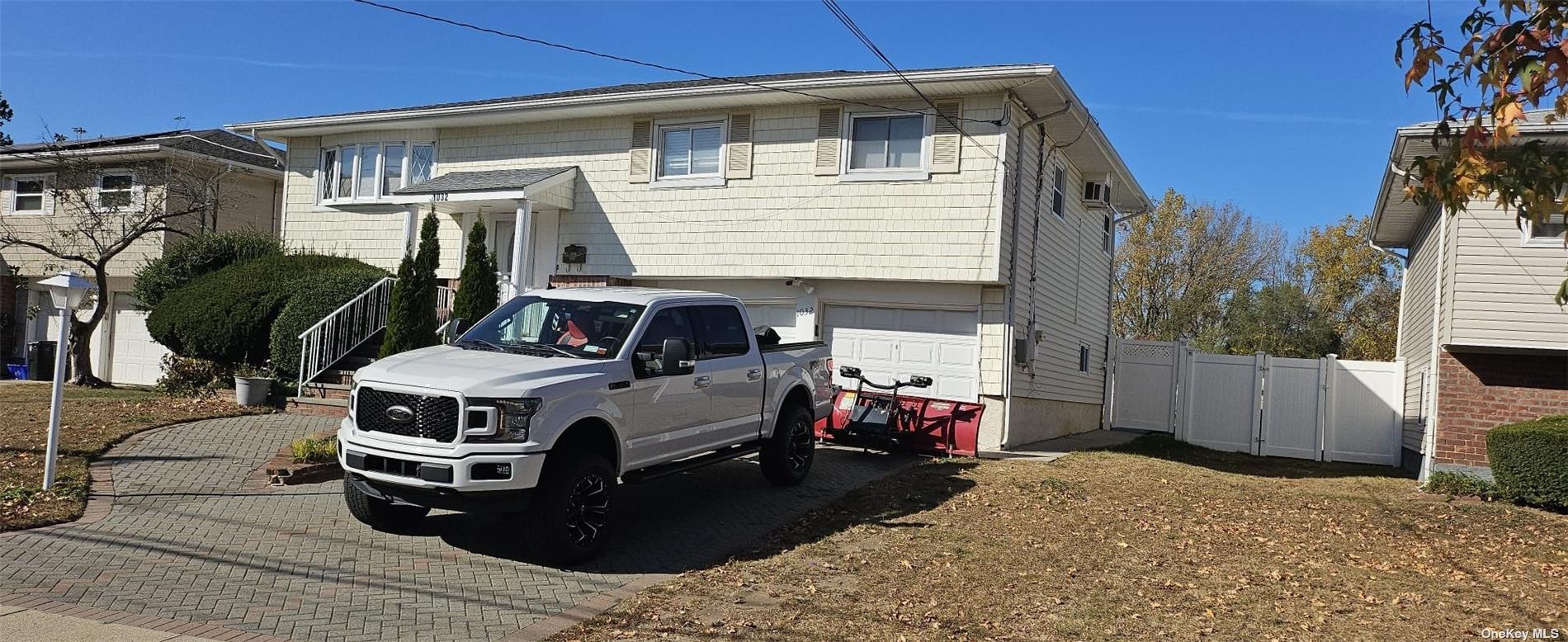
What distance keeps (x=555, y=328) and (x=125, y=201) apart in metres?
18.3

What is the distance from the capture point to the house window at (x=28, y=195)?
24.8m

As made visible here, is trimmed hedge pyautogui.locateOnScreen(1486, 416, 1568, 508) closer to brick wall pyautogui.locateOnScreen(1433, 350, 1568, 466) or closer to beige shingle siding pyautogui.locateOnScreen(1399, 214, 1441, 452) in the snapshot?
brick wall pyautogui.locateOnScreen(1433, 350, 1568, 466)

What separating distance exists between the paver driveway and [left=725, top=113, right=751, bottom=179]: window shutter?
6525mm

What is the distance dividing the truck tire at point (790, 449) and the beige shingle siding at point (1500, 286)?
8327mm

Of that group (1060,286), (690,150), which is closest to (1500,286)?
(1060,286)

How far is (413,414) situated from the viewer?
7.26 metres

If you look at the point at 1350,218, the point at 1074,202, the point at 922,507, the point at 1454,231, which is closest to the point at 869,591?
the point at 922,507

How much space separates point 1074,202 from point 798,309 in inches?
237

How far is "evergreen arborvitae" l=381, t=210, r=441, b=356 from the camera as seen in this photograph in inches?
590

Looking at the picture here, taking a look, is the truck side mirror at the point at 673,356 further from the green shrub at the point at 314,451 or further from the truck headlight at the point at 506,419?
the green shrub at the point at 314,451

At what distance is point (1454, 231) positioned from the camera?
13.1m

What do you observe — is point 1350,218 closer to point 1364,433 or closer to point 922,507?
point 1364,433

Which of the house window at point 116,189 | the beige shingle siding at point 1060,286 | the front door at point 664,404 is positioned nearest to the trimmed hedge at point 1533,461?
the beige shingle siding at point 1060,286

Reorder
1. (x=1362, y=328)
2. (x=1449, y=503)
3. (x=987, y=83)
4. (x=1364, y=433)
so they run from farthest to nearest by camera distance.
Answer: (x=1362, y=328), (x=1364, y=433), (x=987, y=83), (x=1449, y=503)
